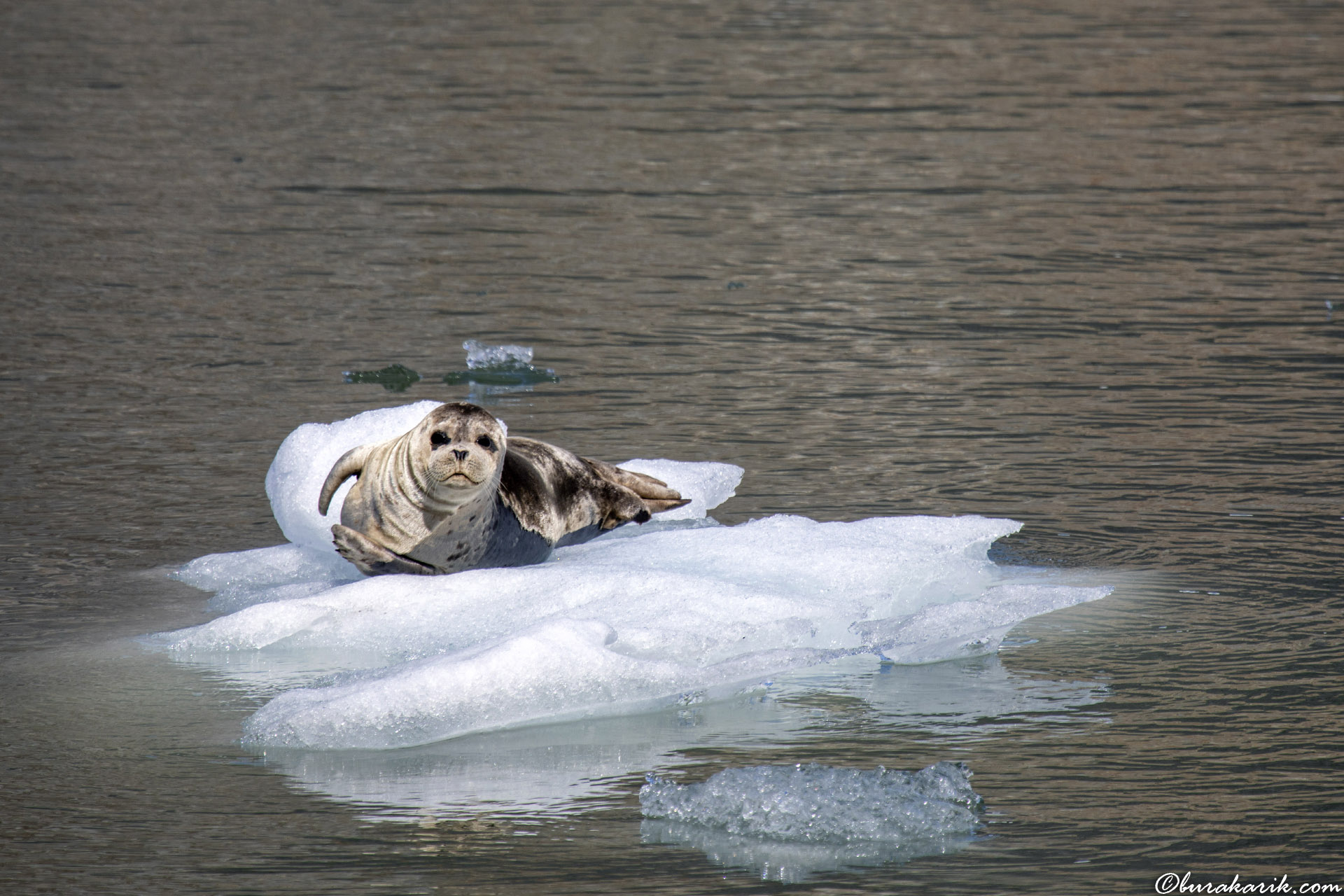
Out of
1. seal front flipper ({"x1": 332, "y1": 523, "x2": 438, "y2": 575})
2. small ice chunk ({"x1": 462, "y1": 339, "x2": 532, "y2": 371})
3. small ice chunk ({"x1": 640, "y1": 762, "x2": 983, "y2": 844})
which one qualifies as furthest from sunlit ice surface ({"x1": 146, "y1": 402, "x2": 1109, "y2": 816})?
small ice chunk ({"x1": 462, "y1": 339, "x2": 532, "y2": 371})

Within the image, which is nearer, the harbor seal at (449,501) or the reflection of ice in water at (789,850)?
the reflection of ice in water at (789,850)

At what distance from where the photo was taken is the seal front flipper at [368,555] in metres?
5.31

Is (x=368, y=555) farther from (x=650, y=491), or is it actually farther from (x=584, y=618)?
(x=650, y=491)

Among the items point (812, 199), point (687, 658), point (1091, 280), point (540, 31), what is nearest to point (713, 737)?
point (687, 658)

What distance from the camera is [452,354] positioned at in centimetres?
895

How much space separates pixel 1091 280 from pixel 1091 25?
13.7 m

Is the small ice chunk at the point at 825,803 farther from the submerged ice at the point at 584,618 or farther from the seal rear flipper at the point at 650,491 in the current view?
the seal rear flipper at the point at 650,491

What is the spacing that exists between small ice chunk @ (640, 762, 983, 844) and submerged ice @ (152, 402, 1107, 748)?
2.00 ft

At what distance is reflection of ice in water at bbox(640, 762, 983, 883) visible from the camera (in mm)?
3793

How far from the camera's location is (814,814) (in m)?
3.86

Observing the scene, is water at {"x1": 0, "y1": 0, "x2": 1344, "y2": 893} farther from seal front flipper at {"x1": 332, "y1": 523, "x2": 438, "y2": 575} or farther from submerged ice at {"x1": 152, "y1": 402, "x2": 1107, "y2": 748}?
seal front flipper at {"x1": 332, "y1": 523, "x2": 438, "y2": 575}

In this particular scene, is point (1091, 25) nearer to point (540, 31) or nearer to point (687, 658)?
point (540, 31)

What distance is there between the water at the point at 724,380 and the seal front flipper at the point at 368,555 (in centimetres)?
50

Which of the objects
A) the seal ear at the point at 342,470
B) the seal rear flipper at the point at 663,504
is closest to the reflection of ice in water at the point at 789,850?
the seal ear at the point at 342,470
